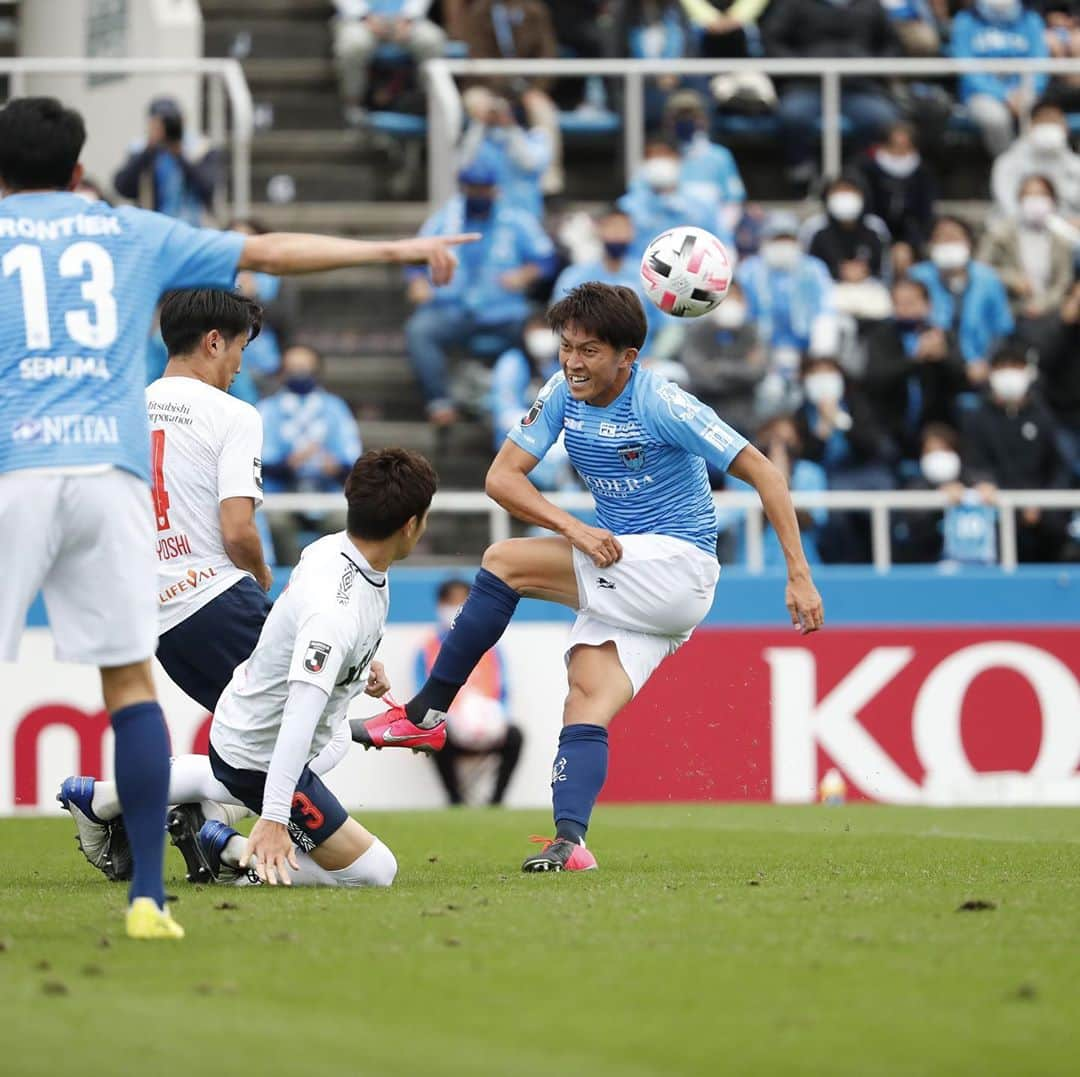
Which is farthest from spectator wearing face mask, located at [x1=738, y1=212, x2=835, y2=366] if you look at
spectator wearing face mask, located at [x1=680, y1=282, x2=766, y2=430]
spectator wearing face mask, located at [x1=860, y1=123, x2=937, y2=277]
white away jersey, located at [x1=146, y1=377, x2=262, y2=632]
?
white away jersey, located at [x1=146, y1=377, x2=262, y2=632]

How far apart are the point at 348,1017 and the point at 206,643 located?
11.5 feet

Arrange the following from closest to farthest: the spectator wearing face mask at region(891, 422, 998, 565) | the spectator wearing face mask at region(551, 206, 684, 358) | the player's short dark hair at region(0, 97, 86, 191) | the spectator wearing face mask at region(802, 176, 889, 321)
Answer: the player's short dark hair at region(0, 97, 86, 191) < the spectator wearing face mask at region(891, 422, 998, 565) < the spectator wearing face mask at region(551, 206, 684, 358) < the spectator wearing face mask at region(802, 176, 889, 321)

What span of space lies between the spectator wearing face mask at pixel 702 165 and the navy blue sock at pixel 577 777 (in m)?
9.42

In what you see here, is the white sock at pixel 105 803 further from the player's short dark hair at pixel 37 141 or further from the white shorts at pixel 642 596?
the player's short dark hair at pixel 37 141

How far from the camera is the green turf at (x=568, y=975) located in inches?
162

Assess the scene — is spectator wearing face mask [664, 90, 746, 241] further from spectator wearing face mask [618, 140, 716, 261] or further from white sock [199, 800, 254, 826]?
white sock [199, 800, 254, 826]

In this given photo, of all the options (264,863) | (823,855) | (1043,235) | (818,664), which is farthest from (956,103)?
(264,863)

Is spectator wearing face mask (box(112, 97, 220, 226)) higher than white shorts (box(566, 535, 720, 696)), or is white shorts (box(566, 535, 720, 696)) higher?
spectator wearing face mask (box(112, 97, 220, 226))

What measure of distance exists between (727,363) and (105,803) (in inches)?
351

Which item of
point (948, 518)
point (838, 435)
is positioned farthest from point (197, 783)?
point (838, 435)

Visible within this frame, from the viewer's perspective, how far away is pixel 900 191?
17.9m

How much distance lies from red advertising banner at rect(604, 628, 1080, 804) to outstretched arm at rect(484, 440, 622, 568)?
5.41 metres

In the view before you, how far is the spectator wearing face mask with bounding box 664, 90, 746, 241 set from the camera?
17188mm

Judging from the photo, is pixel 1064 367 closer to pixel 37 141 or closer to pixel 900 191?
pixel 900 191
